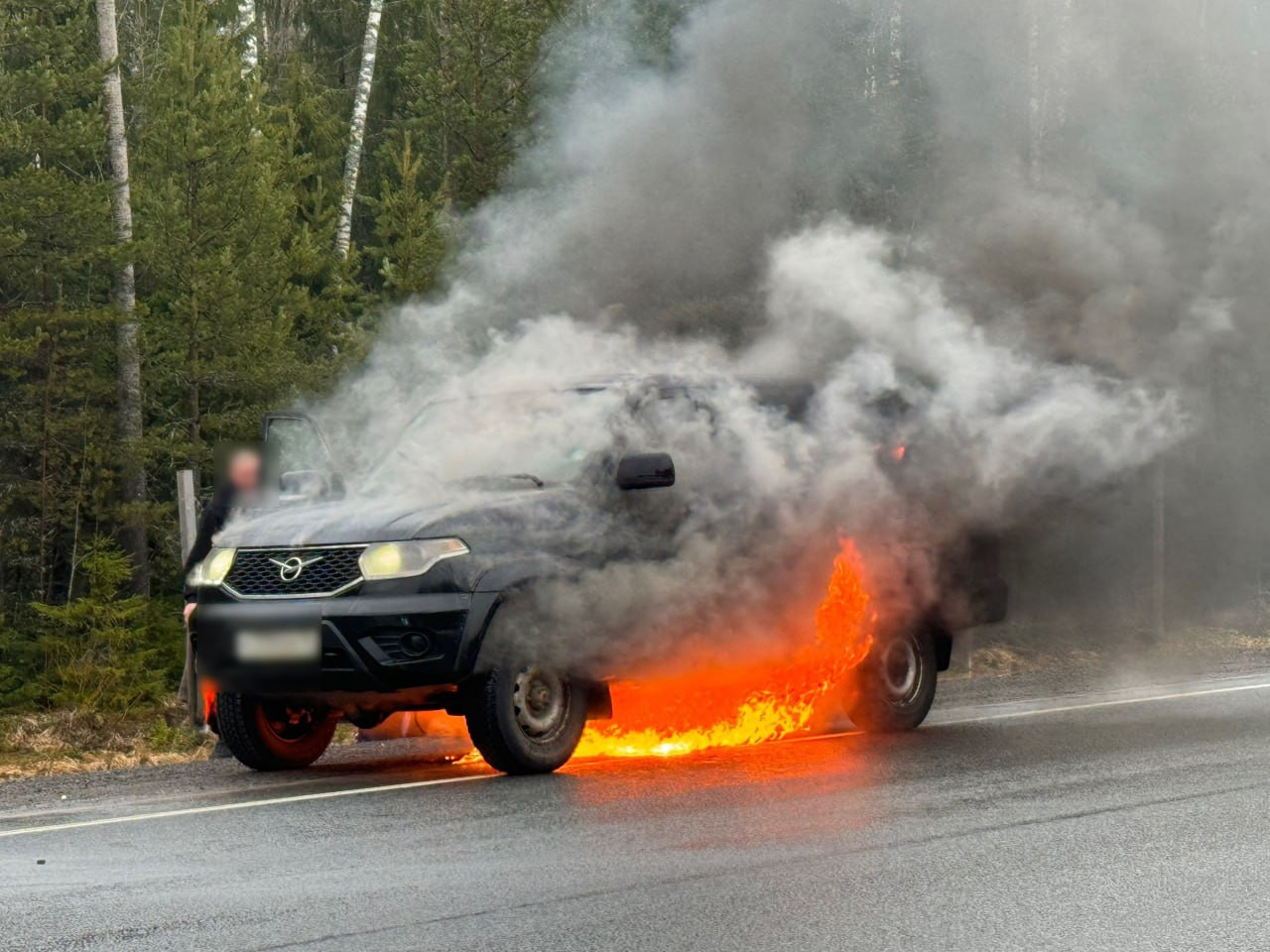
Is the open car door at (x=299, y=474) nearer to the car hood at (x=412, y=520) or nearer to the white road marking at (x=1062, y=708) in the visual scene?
the car hood at (x=412, y=520)

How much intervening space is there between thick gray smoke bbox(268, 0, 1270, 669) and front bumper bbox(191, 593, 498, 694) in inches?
29.2

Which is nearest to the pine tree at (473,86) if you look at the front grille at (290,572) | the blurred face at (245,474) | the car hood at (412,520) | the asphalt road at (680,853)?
the blurred face at (245,474)

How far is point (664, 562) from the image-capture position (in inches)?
400

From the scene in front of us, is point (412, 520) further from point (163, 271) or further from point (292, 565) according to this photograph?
point (163, 271)

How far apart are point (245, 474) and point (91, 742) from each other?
442 cm

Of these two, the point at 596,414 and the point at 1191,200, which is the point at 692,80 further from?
the point at 596,414

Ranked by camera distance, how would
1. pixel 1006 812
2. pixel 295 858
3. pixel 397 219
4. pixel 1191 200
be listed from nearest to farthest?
pixel 295 858
pixel 1006 812
pixel 1191 200
pixel 397 219

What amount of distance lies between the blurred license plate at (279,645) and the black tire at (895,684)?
3.71 metres

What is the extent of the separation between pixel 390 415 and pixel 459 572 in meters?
2.86

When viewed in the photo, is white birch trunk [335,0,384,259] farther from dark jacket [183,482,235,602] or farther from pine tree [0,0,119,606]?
dark jacket [183,482,235,602]

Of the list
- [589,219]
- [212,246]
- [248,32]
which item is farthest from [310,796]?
[248,32]

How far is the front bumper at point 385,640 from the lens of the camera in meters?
9.20

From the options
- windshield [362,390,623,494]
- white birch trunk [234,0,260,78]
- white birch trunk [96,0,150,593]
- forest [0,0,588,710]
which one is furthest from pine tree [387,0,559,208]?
windshield [362,390,623,494]

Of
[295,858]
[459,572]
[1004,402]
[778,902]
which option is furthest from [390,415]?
[778,902]
